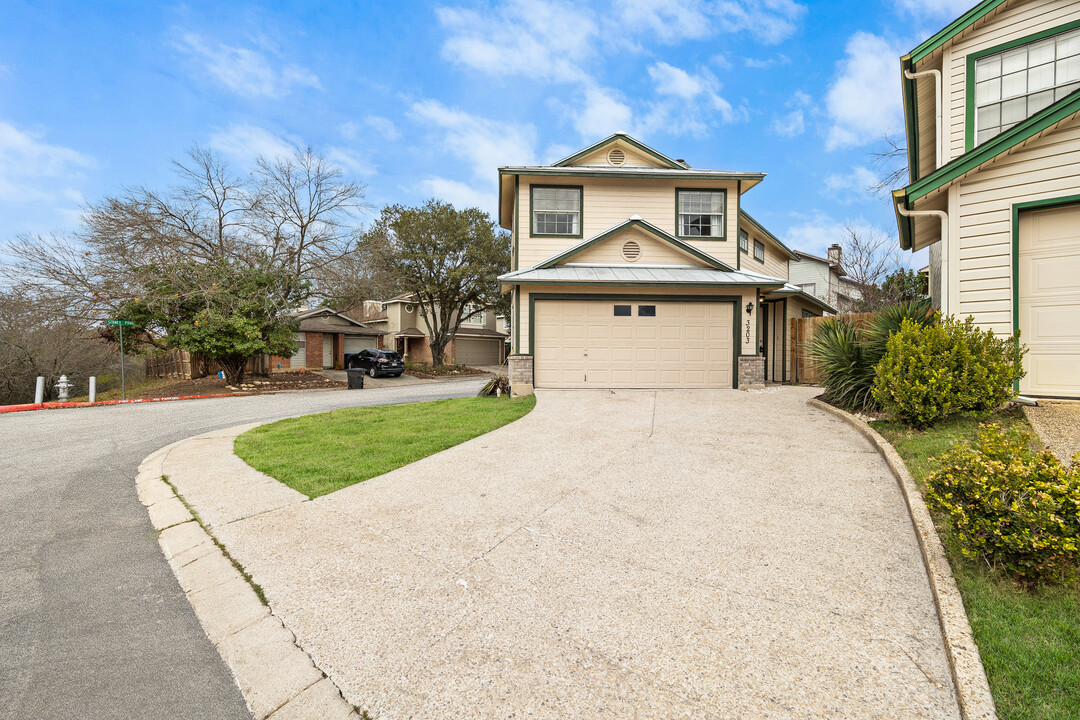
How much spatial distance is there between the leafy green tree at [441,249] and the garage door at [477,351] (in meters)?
9.34

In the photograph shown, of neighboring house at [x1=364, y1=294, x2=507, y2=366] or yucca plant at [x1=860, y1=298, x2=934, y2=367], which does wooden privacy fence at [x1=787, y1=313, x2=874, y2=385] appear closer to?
yucca plant at [x1=860, y1=298, x2=934, y2=367]

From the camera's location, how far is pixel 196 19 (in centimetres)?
1512

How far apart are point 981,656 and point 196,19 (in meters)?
22.2

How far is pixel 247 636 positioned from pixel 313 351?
29.6 metres

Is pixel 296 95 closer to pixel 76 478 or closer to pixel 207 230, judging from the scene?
pixel 207 230

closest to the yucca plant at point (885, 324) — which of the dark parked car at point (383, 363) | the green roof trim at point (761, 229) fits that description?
the green roof trim at point (761, 229)

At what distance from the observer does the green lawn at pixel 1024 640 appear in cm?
191

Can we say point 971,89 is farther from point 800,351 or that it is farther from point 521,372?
point 521,372

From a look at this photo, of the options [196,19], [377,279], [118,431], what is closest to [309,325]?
[377,279]

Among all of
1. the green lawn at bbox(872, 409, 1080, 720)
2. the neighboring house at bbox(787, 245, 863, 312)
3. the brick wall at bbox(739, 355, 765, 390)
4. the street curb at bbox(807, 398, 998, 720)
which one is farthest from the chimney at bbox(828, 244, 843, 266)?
the green lawn at bbox(872, 409, 1080, 720)

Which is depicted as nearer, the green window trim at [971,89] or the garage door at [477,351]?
the green window trim at [971,89]

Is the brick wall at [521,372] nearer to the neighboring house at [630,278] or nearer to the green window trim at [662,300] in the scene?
the neighboring house at [630,278]

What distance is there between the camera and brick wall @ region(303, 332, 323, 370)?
29047mm

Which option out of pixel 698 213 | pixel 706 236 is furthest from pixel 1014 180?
pixel 698 213
